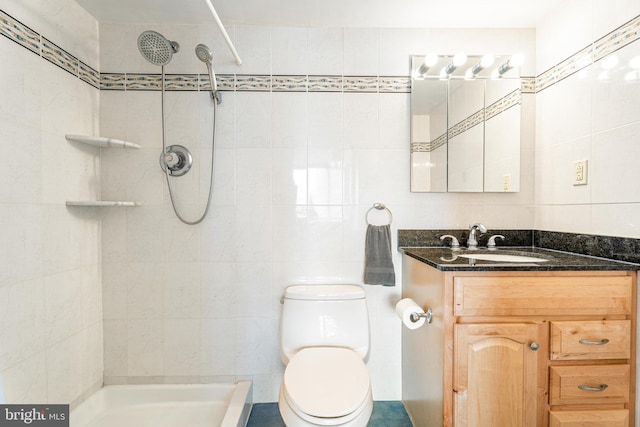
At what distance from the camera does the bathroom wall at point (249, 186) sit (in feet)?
5.74

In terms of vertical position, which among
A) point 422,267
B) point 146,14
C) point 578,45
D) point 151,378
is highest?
point 146,14

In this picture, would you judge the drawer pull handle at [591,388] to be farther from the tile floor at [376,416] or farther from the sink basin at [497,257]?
the tile floor at [376,416]

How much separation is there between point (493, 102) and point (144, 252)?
2.18m

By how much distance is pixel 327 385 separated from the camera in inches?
47.9

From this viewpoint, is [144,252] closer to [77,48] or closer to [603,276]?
[77,48]

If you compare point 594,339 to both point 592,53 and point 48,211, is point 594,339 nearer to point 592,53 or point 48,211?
point 592,53

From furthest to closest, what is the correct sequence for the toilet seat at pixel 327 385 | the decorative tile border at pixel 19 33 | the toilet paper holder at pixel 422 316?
1. the toilet paper holder at pixel 422 316
2. the decorative tile border at pixel 19 33
3. the toilet seat at pixel 327 385

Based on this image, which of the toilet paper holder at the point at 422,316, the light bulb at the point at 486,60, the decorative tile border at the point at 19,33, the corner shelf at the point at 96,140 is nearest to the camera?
the decorative tile border at the point at 19,33

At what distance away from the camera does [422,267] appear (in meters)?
1.50

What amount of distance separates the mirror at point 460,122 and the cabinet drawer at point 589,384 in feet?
3.18

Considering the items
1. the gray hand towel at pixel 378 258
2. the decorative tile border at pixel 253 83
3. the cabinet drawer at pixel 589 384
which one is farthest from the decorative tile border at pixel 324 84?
the cabinet drawer at pixel 589 384

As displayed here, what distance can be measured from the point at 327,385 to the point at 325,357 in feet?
0.69

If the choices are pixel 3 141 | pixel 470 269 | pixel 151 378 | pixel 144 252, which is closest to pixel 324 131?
pixel 470 269

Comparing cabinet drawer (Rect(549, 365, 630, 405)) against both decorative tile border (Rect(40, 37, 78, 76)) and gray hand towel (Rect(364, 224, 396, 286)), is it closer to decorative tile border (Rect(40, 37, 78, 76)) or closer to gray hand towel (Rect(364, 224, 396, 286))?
gray hand towel (Rect(364, 224, 396, 286))
